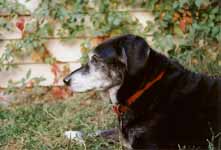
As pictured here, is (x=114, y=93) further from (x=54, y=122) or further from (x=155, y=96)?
(x=54, y=122)

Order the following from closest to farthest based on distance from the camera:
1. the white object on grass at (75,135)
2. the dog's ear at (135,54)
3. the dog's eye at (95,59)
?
the dog's ear at (135,54) → the dog's eye at (95,59) → the white object on grass at (75,135)

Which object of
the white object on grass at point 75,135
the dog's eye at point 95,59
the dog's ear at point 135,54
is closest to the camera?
the dog's ear at point 135,54

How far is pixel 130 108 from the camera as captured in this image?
160 inches

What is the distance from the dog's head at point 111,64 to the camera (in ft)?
12.8

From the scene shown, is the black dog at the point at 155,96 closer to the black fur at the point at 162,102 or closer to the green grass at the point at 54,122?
the black fur at the point at 162,102

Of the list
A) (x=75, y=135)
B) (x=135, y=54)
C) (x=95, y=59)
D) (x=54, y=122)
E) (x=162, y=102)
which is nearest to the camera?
(x=135, y=54)

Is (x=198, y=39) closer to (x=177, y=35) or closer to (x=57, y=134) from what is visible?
(x=177, y=35)

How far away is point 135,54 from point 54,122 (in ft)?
5.15

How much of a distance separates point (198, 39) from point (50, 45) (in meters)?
1.65

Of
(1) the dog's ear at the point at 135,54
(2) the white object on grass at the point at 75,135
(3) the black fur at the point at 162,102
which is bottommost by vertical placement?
(2) the white object on grass at the point at 75,135

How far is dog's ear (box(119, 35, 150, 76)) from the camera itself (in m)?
3.89

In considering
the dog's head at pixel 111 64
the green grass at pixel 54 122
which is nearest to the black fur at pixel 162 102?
the dog's head at pixel 111 64

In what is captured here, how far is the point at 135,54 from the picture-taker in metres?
3.88

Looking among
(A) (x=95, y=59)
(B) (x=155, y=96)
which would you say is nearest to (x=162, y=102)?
(B) (x=155, y=96)
